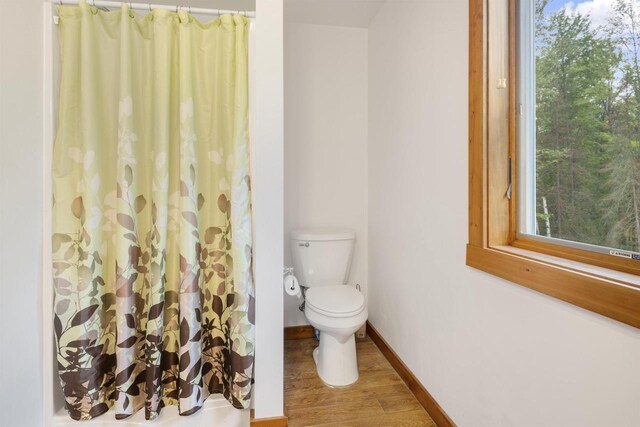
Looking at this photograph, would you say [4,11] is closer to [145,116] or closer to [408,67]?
[145,116]

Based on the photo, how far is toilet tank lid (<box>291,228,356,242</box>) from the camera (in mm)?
2098

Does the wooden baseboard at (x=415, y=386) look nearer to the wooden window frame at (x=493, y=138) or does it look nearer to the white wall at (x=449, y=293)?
the white wall at (x=449, y=293)

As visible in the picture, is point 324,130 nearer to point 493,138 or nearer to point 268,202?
point 268,202

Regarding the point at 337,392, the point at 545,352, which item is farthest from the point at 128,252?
the point at 545,352

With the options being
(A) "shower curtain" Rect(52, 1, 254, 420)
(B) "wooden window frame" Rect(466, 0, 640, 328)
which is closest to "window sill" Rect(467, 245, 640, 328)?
(B) "wooden window frame" Rect(466, 0, 640, 328)

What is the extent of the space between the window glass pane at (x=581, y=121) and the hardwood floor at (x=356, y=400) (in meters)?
1.07

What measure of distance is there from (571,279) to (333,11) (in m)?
2.10

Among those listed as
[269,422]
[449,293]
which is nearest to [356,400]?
[269,422]

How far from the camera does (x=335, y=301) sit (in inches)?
71.0

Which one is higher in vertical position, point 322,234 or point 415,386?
point 322,234

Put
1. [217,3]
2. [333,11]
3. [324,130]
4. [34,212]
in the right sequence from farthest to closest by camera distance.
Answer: [324,130], [333,11], [217,3], [34,212]

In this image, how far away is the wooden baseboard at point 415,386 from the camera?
1.45m

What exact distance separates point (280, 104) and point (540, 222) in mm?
1117

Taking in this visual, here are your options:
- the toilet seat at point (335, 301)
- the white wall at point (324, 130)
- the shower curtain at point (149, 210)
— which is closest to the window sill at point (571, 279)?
the toilet seat at point (335, 301)
